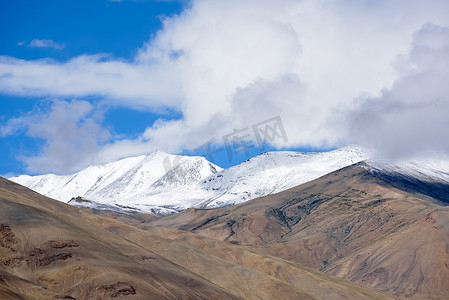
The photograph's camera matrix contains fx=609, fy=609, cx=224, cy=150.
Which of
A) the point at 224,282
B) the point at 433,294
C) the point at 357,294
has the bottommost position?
the point at 433,294

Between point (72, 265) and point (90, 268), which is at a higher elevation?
point (72, 265)

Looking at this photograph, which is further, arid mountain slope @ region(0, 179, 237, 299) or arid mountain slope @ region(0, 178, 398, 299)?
arid mountain slope @ region(0, 178, 398, 299)

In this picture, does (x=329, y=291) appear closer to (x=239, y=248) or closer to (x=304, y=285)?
(x=304, y=285)

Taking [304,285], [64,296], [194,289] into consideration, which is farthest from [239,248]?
[64,296]

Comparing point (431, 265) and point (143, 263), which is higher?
point (143, 263)

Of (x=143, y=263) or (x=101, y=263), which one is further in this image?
(x=143, y=263)

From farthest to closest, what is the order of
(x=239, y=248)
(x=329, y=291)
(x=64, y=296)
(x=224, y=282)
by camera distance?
(x=239, y=248), (x=329, y=291), (x=224, y=282), (x=64, y=296)

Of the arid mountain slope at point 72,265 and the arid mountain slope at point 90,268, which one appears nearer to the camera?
the arid mountain slope at point 72,265

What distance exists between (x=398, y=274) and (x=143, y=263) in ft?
386

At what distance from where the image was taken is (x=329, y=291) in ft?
448

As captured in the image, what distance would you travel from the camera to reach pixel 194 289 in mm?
99375

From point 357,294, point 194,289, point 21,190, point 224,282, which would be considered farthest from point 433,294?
point 21,190

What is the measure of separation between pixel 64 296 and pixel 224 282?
54.9 meters

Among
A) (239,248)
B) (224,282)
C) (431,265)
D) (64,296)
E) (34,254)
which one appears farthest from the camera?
(431,265)
